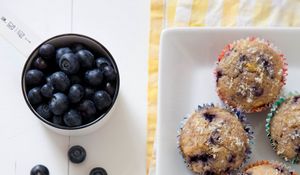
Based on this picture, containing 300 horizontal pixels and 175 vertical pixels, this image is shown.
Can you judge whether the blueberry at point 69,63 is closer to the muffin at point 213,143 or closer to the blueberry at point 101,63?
the blueberry at point 101,63

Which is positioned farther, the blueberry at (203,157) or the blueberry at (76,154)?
the blueberry at (76,154)

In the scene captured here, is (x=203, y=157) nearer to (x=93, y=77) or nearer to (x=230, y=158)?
(x=230, y=158)

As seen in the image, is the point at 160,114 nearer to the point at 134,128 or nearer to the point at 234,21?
the point at 134,128

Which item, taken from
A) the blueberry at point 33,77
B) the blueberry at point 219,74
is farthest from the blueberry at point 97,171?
the blueberry at point 219,74

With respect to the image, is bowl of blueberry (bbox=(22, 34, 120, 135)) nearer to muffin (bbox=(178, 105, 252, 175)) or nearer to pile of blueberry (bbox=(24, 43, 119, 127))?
pile of blueberry (bbox=(24, 43, 119, 127))

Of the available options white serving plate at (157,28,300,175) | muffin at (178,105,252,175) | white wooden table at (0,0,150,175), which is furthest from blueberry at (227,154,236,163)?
white wooden table at (0,0,150,175)

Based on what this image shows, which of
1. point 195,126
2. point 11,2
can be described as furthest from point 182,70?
point 11,2

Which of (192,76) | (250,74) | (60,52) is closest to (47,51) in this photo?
(60,52)
